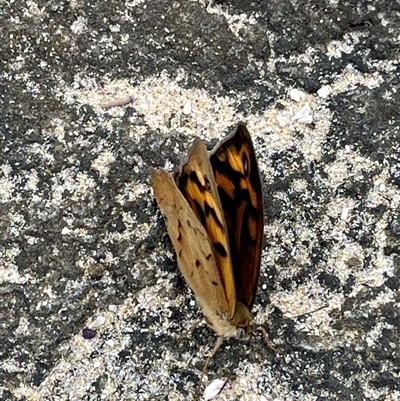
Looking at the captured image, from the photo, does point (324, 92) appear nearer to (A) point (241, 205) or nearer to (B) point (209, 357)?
(A) point (241, 205)

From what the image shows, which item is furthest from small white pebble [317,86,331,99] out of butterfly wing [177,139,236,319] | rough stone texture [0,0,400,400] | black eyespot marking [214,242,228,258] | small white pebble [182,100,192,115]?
black eyespot marking [214,242,228,258]

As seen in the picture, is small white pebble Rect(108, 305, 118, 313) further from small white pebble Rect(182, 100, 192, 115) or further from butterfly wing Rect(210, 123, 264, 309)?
small white pebble Rect(182, 100, 192, 115)

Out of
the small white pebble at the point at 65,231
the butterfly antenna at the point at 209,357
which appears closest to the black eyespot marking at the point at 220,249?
the butterfly antenna at the point at 209,357

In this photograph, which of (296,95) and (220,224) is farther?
(296,95)

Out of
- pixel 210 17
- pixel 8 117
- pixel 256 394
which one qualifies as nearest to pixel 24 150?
pixel 8 117

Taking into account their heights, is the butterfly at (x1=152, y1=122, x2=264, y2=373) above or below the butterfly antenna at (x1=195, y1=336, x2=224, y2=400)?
above

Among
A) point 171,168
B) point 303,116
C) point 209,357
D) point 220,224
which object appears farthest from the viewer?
point 303,116

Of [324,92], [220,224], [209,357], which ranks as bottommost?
[209,357]

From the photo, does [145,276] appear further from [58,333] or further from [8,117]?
[8,117]

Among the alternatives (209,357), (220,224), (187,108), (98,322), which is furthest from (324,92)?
(98,322)
